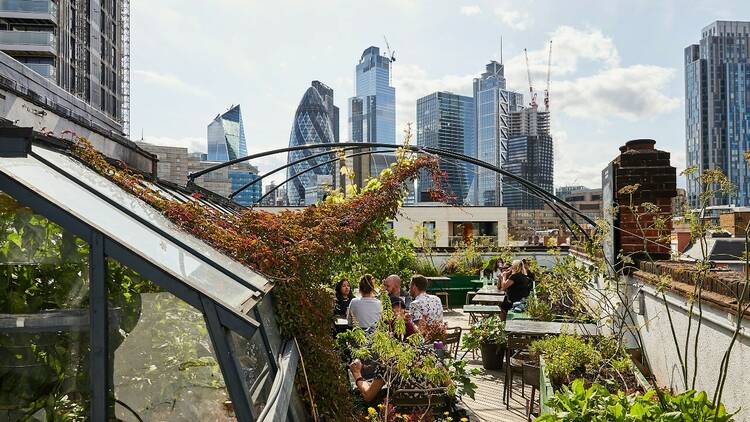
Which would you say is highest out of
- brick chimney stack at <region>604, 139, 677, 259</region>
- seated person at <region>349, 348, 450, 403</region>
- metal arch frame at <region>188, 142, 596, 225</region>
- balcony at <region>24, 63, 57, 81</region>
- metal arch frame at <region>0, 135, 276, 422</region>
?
balcony at <region>24, 63, 57, 81</region>

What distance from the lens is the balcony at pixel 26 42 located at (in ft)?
141

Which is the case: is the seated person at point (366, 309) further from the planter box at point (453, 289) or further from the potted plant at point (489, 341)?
the planter box at point (453, 289)

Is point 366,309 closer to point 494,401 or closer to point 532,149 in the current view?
point 494,401

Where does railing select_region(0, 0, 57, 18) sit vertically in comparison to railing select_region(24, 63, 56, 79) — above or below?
above

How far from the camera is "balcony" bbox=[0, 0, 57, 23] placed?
4406 cm

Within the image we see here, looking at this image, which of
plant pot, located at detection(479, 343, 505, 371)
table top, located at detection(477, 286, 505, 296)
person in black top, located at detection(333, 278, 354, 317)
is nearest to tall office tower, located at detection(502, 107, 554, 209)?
table top, located at detection(477, 286, 505, 296)

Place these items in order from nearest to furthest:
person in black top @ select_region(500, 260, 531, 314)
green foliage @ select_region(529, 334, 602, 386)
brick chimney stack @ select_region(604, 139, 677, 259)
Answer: green foliage @ select_region(529, 334, 602, 386) → brick chimney stack @ select_region(604, 139, 677, 259) → person in black top @ select_region(500, 260, 531, 314)

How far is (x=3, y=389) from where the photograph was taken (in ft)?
7.28

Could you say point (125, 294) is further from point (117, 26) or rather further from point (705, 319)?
point (117, 26)

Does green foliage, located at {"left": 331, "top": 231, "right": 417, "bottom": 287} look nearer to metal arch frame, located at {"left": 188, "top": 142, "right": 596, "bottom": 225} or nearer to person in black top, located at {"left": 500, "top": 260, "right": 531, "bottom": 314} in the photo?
metal arch frame, located at {"left": 188, "top": 142, "right": 596, "bottom": 225}

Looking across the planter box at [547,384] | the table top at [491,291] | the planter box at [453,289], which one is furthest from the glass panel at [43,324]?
the planter box at [453,289]

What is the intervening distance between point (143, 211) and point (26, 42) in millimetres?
48653

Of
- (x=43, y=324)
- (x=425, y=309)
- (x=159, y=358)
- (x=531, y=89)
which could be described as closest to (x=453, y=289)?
(x=425, y=309)

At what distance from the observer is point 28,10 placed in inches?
1738
